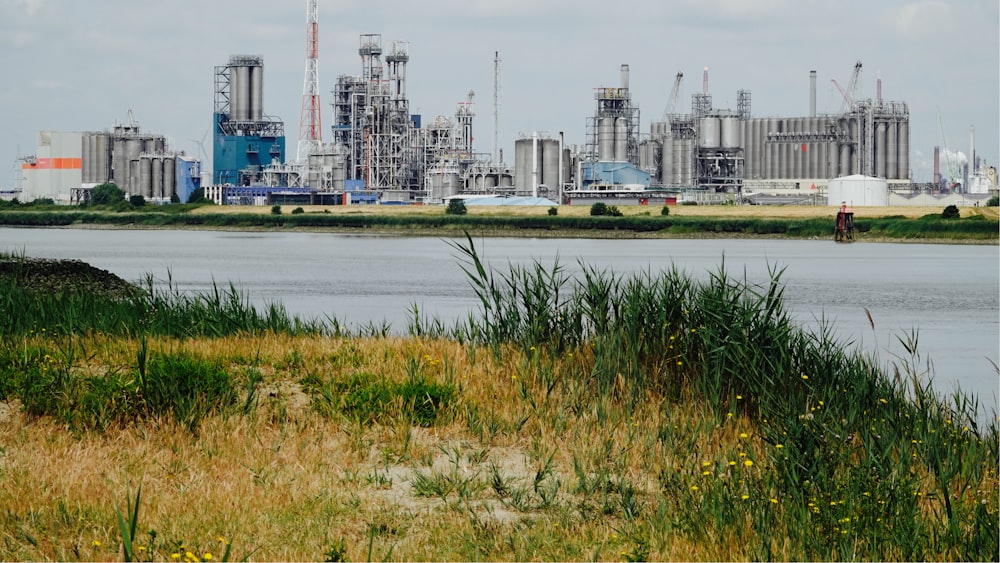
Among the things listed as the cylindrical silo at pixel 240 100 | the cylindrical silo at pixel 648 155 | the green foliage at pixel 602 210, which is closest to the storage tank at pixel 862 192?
the green foliage at pixel 602 210

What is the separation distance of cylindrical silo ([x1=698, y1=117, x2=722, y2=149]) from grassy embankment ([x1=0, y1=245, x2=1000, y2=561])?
132 metres

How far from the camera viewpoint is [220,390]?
37.0 feet

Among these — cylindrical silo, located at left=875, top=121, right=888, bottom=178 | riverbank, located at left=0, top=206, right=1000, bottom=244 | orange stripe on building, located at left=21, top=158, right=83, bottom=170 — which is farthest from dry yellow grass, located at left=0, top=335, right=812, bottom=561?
orange stripe on building, located at left=21, top=158, right=83, bottom=170

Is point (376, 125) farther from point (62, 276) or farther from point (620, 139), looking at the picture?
point (62, 276)

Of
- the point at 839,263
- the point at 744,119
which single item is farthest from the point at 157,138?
the point at 839,263

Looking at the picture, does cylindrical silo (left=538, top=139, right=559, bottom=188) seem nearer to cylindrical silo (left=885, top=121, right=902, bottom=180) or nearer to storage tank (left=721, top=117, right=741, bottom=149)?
storage tank (left=721, top=117, right=741, bottom=149)

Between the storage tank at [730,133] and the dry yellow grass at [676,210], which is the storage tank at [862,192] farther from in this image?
the storage tank at [730,133]

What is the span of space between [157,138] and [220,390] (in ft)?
539

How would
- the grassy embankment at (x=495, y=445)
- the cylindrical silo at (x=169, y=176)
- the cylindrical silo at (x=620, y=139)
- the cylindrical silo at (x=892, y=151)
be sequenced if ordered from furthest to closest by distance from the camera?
the cylindrical silo at (x=169, y=176)
the cylindrical silo at (x=620, y=139)
the cylindrical silo at (x=892, y=151)
the grassy embankment at (x=495, y=445)

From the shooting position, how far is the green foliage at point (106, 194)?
143 metres

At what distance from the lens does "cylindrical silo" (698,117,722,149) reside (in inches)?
5650

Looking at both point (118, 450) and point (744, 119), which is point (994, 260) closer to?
point (118, 450)

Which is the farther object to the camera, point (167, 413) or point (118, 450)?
point (167, 413)

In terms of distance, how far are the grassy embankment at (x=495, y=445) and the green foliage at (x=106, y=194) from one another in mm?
133746
